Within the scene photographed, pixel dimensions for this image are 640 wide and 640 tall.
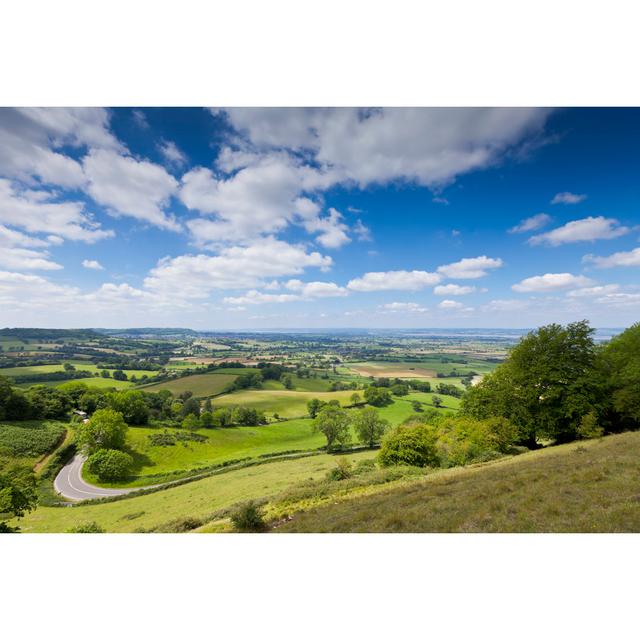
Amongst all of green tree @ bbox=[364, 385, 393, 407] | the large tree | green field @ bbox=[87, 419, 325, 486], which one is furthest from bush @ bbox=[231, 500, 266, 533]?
green tree @ bbox=[364, 385, 393, 407]

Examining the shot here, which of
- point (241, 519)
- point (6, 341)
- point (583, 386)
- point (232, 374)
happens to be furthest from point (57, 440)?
point (6, 341)

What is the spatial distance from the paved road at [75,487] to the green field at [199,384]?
84.8 ft

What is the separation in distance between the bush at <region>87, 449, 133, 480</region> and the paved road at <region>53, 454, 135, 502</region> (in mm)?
1003

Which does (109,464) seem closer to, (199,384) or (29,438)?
(29,438)

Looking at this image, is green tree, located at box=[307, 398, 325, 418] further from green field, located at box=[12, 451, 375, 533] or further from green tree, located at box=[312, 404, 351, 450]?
green field, located at box=[12, 451, 375, 533]

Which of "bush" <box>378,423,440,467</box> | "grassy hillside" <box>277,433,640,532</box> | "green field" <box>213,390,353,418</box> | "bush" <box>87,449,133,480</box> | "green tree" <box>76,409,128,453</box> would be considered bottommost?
"green field" <box>213,390,353,418</box>

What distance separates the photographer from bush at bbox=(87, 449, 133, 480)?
826 inches

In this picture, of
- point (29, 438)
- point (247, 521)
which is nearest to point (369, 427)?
point (247, 521)

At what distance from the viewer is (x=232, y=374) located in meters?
66.1

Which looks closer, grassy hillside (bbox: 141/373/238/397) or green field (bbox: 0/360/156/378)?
green field (bbox: 0/360/156/378)

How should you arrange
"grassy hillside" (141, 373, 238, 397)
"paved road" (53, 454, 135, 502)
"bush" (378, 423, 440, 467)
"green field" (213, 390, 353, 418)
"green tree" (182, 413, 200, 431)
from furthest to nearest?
"grassy hillside" (141, 373, 238, 397) < "green field" (213, 390, 353, 418) < "green tree" (182, 413, 200, 431) < "paved road" (53, 454, 135, 502) < "bush" (378, 423, 440, 467)

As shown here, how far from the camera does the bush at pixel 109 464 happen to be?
68.8ft

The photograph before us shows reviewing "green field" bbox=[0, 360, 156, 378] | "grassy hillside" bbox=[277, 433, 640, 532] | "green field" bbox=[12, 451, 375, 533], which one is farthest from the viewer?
→ "green field" bbox=[0, 360, 156, 378]

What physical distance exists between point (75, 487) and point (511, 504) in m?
27.4
